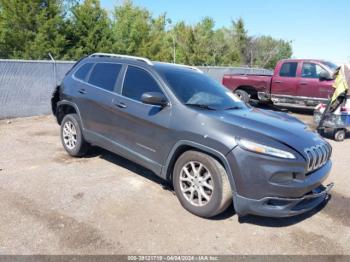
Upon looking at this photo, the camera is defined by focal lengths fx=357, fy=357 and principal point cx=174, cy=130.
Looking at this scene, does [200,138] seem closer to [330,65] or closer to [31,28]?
[330,65]

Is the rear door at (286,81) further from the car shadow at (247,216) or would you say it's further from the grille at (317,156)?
the grille at (317,156)

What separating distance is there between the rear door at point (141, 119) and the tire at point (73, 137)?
1.08 meters

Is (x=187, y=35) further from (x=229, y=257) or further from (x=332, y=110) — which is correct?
(x=229, y=257)

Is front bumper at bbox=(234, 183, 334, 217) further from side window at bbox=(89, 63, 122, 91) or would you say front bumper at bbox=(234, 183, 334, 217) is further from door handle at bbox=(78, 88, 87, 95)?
door handle at bbox=(78, 88, 87, 95)

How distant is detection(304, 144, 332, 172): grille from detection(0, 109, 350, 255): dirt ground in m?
0.72

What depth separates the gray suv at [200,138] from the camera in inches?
144

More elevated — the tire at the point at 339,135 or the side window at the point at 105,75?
the side window at the point at 105,75

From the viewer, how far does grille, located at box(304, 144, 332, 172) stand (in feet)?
12.5

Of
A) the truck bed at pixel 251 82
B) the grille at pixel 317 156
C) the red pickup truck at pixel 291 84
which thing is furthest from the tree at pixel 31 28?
the grille at pixel 317 156

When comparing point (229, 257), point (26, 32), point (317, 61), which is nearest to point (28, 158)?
point (229, 257)

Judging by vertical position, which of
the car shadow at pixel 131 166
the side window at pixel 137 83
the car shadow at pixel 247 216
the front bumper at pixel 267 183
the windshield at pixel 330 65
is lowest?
the car shadow at pixel 247 216

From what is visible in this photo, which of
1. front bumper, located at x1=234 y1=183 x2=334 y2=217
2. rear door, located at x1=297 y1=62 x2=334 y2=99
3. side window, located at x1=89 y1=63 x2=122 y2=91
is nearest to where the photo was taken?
front bumper, located at x1=234 y1=183 x2=334 y2=217

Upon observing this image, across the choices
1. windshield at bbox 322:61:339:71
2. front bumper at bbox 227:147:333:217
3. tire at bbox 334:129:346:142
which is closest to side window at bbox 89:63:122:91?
front bumper at bbox 227:147:333:217

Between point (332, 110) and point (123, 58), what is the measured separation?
553cm
